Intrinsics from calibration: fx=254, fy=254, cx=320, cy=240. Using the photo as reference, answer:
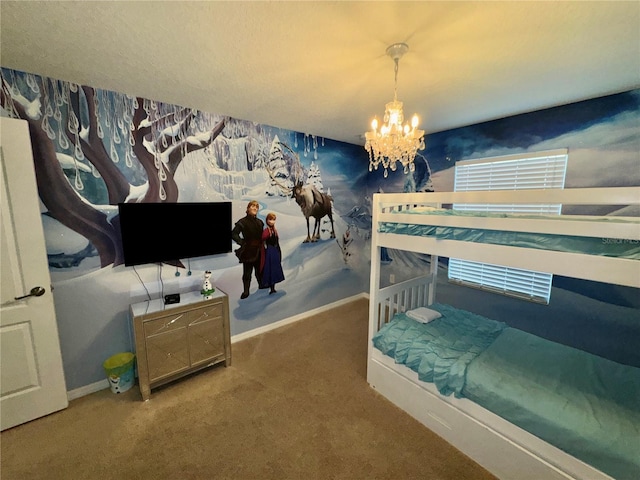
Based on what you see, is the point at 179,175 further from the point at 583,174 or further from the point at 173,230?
the point at 583,174

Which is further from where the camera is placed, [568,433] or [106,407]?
[106,407]

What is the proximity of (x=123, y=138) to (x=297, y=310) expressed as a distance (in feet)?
8.95

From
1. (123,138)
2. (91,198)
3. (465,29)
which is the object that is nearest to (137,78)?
(123,138)

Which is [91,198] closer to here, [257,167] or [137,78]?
[137,78]

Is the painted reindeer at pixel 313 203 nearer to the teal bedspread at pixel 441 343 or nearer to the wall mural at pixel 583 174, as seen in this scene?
the teal bedspread at pixel 441 343

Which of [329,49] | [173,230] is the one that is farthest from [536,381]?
[173,230]

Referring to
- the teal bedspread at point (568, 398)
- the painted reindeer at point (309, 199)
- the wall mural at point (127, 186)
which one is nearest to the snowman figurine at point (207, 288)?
the wall mural at point (127, 186)

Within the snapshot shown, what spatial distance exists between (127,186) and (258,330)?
6.91 ft

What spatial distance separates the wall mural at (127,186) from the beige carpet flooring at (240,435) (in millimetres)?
524

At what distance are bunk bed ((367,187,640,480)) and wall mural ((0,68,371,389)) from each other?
151 centimetres

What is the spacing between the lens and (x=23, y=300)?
1842 mm

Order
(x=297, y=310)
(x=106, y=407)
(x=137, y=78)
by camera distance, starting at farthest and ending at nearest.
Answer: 1. (x=297, y=310)
2. (x=106, y=407)
3. (x=137, y=78)

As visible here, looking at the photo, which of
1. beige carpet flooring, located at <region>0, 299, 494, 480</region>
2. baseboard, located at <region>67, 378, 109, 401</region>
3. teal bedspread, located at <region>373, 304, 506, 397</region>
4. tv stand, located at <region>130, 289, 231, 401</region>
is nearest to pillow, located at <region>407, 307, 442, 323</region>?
teal bedspread, located at <region>373, 304, 506, 397</region>

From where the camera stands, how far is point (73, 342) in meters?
2.14
